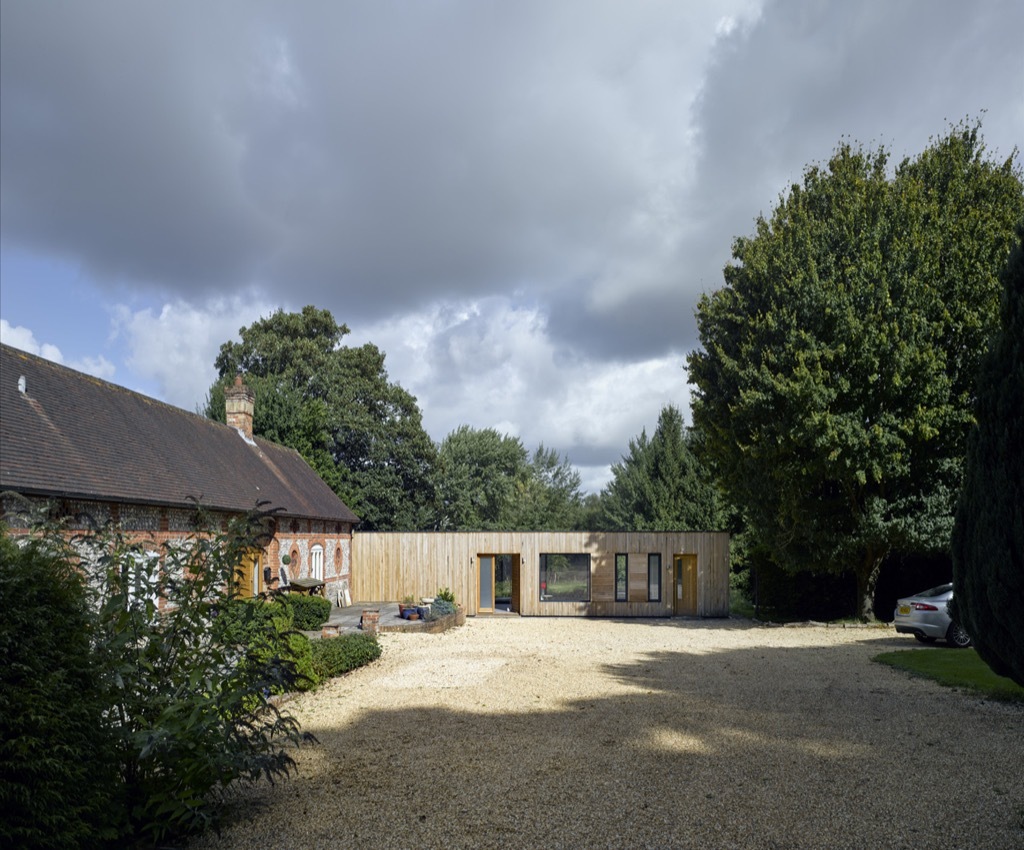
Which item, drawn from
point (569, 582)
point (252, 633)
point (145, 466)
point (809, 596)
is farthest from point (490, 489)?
point (252, 633)

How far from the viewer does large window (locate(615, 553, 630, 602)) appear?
2712cm

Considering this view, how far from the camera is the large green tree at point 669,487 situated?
37.2 metres

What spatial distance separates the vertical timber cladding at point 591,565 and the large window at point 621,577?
0.12 meters

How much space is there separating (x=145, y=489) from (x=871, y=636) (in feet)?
57.8

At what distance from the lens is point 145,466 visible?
18203 millimetres

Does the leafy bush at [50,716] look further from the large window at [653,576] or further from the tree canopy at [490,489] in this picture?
the tree canopy at [490,489]

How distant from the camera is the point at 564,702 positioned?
11.1 meters

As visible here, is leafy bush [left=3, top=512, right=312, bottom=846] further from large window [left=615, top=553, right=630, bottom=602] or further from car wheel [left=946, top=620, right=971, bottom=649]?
large window [left=615, top=553, right=630, bottom=602]

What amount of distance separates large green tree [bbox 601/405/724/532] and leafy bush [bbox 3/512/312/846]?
30.1m

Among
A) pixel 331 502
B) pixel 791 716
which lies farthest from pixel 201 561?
pixel 331 502

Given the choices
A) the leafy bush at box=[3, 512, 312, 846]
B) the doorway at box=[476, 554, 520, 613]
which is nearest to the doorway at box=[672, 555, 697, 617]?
the doorway at box=[476, 554, 520, 613]

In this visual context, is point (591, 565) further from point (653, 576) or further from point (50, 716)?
point (50, 716)

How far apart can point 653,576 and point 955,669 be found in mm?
14317

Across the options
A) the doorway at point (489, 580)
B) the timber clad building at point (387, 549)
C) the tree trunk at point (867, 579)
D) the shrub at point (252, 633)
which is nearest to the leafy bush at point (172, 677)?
the shrub at point (252, 633)
